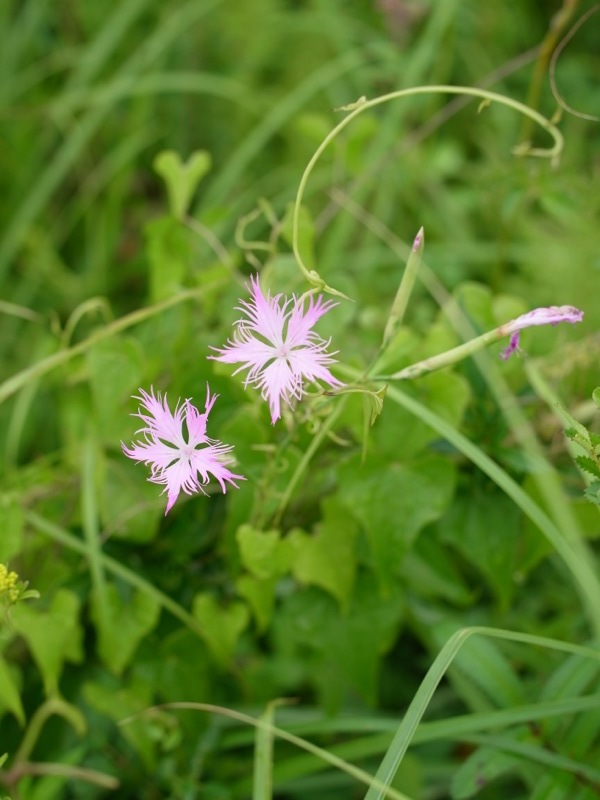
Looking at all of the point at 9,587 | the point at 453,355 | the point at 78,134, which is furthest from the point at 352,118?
the point at 78,134

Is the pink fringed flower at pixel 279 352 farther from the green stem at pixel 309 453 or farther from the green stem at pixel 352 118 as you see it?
the green stem at pixel 309 453

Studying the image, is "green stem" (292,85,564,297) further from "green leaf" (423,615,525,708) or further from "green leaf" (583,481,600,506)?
"green leaf" (423,615,525,708)

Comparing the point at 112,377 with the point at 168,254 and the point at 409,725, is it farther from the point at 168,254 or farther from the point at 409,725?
the point at 409,725

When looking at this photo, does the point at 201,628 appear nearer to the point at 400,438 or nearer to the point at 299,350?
the point at 400,438

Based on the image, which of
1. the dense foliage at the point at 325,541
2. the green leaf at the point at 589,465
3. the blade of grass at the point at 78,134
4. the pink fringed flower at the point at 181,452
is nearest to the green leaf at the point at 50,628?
the dense foliage at the point at 325,541

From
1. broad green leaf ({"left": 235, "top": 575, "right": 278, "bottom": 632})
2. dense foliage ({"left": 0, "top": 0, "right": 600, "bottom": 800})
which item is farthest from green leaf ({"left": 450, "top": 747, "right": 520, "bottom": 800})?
broad green leaf ({"left": 235, "top": 575, "right": 278, "bottom": 632})
